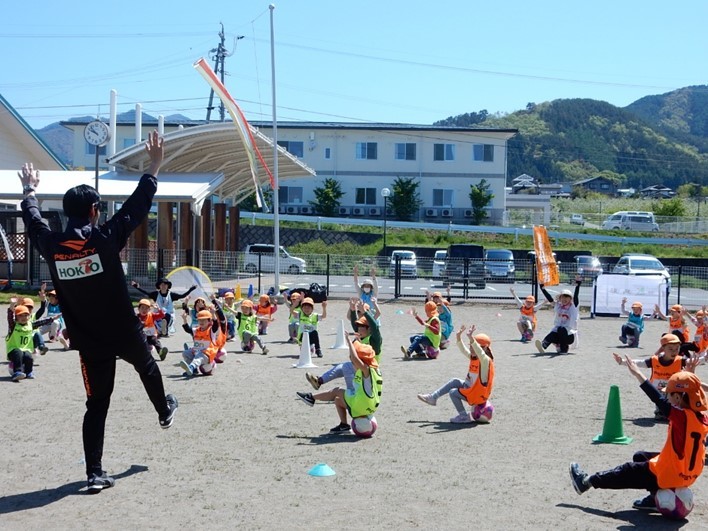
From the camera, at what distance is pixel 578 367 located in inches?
608

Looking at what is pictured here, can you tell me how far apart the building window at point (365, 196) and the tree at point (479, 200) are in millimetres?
6831

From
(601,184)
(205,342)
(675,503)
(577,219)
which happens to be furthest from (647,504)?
(601,184)

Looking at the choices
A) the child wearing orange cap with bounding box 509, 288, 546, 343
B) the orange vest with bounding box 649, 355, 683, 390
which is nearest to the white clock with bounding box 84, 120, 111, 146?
the child wearing orange cap with bounding box 509, 288, 546, 343

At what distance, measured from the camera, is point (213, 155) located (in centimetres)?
3503

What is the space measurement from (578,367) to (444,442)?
278 inches

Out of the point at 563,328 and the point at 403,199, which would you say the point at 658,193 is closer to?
the point at 403,199

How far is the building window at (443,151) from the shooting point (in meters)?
59.0

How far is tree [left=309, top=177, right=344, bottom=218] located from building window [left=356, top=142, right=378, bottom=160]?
9.11 ft

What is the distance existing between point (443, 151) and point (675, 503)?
53.7 m

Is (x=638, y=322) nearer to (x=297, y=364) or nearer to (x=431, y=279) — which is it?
(x=297, y=364)

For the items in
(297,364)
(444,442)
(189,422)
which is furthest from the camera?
(297,364)

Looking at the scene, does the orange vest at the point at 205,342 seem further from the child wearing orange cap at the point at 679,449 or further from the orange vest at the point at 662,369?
the child wearing orange cap at the point at 679,449

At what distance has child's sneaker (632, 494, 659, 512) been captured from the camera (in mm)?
6652

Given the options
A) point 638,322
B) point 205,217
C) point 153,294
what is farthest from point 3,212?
point 638,322
